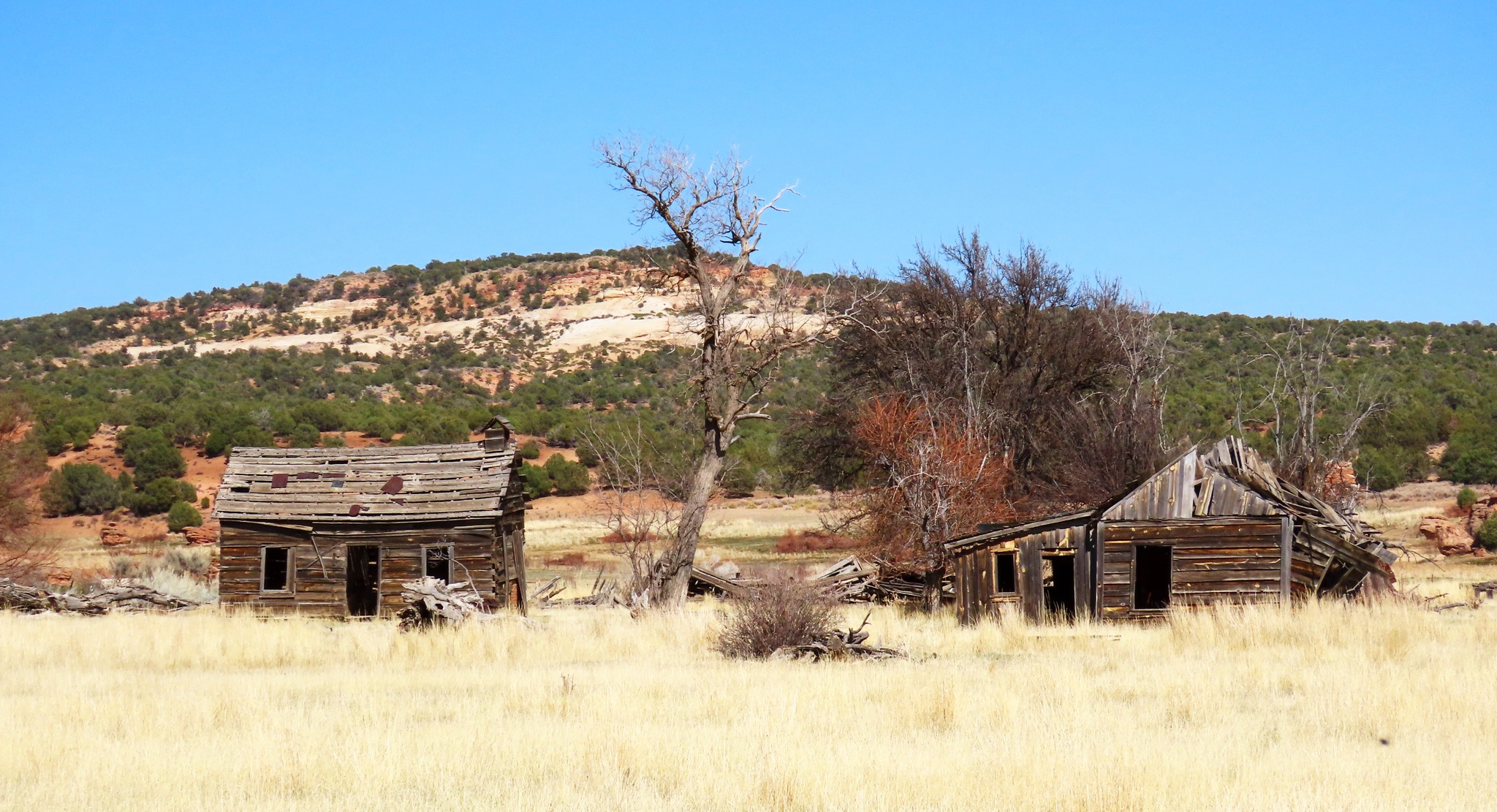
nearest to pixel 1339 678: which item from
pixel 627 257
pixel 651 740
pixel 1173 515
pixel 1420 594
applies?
pixel 651 740

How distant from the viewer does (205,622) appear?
68.8ft

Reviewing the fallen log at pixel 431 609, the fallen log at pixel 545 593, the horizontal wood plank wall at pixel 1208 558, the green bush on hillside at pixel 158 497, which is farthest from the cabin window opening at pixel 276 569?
the green bush on hillside at pixel 158 497

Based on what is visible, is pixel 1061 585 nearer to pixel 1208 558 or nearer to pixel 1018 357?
pixel 1208 558

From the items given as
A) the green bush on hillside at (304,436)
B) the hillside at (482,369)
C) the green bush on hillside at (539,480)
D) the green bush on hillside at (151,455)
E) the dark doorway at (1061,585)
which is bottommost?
the dark doorway at (1061,585)

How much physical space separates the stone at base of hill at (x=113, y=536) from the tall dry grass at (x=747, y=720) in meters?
28.3

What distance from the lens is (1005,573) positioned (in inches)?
975

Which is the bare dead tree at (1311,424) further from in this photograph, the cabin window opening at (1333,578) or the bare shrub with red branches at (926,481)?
the cabin window opening at (1333,578)

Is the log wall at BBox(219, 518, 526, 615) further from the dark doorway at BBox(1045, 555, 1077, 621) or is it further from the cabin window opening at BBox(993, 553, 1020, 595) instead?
the dark doorway at BBox(1045, 555, 1077, 621)

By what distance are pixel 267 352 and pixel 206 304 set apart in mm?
21346

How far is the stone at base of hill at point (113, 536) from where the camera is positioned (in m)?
45.1

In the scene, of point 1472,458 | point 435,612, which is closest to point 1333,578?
point 435,612

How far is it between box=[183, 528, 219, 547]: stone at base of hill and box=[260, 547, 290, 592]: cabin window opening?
15935mm

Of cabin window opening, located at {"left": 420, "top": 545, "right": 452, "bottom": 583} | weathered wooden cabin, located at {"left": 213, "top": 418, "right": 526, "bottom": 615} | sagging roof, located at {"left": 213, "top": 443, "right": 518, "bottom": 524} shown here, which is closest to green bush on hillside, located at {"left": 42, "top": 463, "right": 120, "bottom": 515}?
sagging roof, located at {"left": 213, "top": 443, "right": 518, "bottom": 524}

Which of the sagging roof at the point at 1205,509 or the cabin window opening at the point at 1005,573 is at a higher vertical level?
the sagging roof at the point at 1205,509
